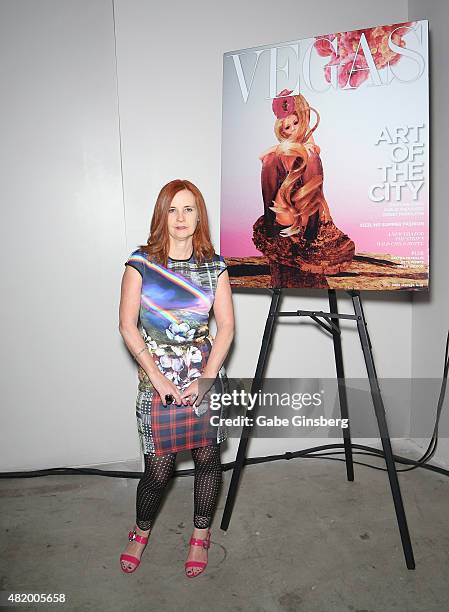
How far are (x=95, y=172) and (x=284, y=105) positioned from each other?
0.95 meters

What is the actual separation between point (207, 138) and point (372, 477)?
174 cm

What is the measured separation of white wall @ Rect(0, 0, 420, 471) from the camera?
2396 mm

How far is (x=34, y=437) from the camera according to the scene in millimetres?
2602

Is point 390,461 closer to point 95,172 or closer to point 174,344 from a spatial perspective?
point 174,344

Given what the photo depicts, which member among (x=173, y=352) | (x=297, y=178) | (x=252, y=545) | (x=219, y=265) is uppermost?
(x=297, y=178)

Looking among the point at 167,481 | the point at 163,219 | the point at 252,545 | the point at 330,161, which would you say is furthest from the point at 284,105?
the point at 252,545

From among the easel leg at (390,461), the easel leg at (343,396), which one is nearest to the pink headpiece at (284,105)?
the easel leg at (390,461)

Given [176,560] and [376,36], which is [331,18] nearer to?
[376,36]

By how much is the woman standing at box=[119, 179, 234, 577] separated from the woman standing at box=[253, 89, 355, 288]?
11.6 inches

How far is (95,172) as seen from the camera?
2477mm

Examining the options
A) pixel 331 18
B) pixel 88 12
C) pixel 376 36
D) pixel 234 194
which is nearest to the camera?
pixel 376 36

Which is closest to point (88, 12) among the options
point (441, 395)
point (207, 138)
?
point (207, 138)

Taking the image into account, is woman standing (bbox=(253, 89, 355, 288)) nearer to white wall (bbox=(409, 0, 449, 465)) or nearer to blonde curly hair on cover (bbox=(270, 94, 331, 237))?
blonde curly hair on cover (bbox=(270, 94, 331, 237))

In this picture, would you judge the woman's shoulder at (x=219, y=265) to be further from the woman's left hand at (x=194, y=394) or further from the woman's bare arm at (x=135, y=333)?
the woman's left hand at (x=194, y=394)
